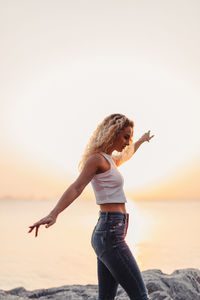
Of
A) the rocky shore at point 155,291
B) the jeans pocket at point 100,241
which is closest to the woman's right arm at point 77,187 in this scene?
the jeans pocket at point 100,241

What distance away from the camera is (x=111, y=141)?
12.5 ft

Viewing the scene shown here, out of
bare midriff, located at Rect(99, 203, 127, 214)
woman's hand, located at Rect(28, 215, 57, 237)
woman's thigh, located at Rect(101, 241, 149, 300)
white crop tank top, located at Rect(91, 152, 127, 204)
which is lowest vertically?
woman's thigh, located at Rect(101, 241, 149, 300)

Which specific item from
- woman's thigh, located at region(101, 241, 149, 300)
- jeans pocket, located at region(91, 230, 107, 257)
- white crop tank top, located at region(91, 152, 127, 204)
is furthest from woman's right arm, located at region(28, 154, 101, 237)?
woman's thigh, located at region(101, 241, 149, 300)

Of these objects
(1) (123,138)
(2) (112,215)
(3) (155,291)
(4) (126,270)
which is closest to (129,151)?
(1) (123,138)

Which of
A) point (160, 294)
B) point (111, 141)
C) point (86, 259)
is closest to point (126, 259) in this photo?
point (111, 141)

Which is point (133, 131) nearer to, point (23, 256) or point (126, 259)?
point (126, 259)

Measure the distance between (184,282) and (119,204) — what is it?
191 inches

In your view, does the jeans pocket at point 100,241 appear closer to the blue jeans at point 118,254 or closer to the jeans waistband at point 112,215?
the blue jeans at point 118,254

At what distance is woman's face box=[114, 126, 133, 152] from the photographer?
3863 millimetres

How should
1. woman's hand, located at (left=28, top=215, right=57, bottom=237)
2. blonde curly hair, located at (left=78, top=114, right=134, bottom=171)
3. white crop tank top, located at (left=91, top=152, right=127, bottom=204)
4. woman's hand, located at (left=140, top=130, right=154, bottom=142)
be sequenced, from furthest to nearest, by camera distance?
woman's hand, located at (left=140, top=130, right=154, bottom=142)
blonde curly hair, located at (left=78, top=114, right=134, bottom=171)
white crop tank top, located at (left=91, top=152, right=127, bottom=204)
woman's hand, located at (left=28, top=215, right=57, bottom=237)

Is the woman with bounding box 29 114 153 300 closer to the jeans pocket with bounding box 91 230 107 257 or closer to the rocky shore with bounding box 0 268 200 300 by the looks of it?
the jeans pocket with bounding box 91 230 107 257

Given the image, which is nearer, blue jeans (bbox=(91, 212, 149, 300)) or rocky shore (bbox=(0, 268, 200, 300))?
blue jeans (bbox=(91, 212, 149, 300))

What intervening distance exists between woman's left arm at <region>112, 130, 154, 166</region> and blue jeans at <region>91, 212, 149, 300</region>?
1.07 m

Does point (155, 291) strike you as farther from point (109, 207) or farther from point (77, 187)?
point (77, 187)
